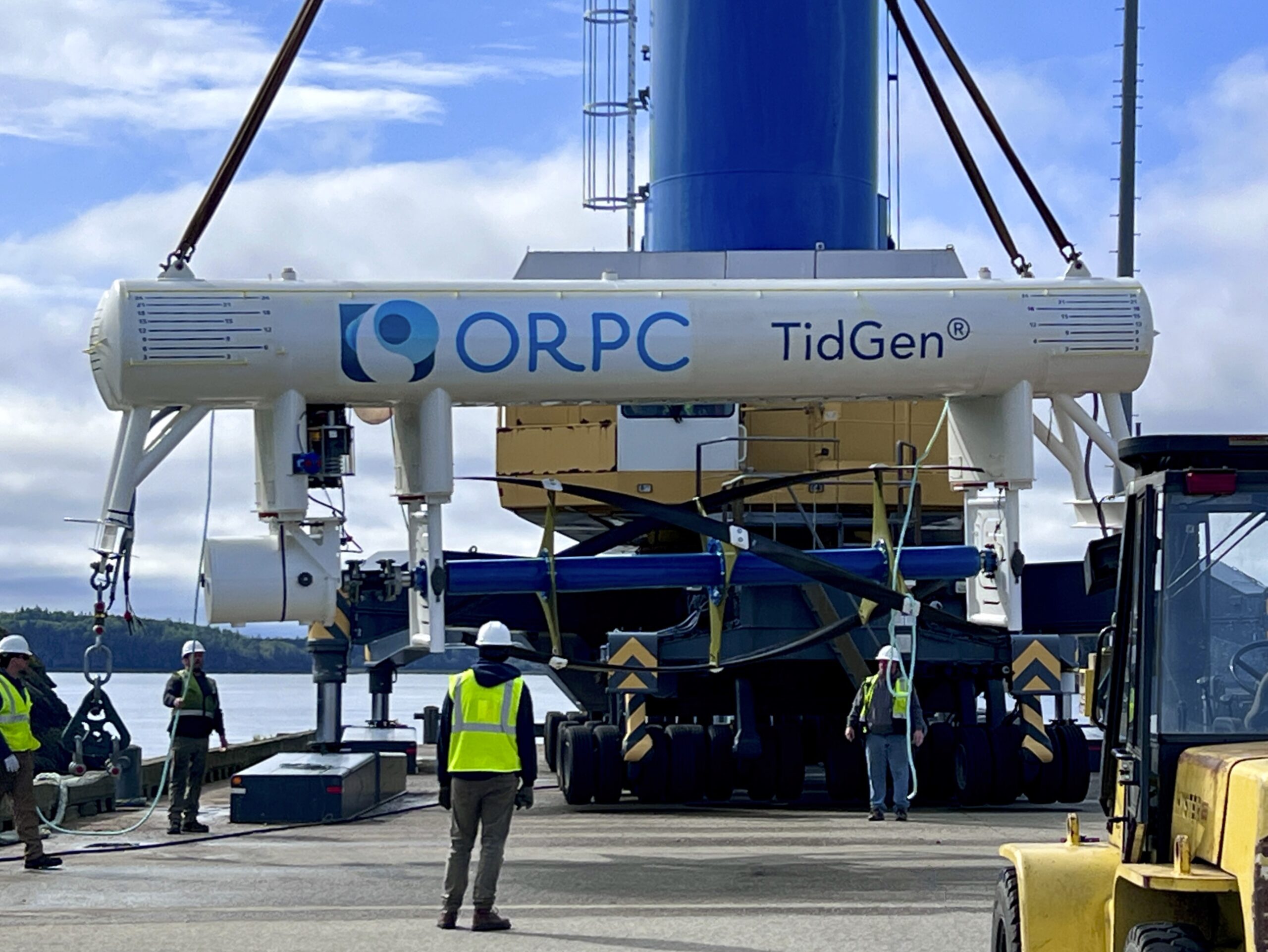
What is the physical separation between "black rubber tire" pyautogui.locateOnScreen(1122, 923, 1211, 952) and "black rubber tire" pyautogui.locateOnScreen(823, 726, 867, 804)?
1369 cm

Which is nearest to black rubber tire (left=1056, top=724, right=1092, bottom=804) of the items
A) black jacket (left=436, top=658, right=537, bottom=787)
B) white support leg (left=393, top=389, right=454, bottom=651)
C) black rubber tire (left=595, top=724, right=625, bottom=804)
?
black rubber tire (left=595, top=724, right=625, bottom=804)

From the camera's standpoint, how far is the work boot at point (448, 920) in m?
10.5

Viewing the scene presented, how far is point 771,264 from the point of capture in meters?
19.7

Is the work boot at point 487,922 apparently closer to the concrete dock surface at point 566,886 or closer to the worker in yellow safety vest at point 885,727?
the concrete dock surface at point 566,886

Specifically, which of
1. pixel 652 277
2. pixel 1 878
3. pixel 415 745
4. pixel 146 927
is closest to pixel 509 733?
pixel 146 927

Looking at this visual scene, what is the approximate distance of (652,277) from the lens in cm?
2002

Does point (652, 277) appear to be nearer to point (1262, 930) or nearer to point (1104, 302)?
point (1104, 302)

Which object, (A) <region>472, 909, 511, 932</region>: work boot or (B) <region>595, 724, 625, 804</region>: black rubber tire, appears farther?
(B) <region>595, 724, 625, 804</region>: black rubber tire

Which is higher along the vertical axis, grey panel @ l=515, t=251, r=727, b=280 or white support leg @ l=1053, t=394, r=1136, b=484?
grey panel @ l=515, t=251, r=727, b=280

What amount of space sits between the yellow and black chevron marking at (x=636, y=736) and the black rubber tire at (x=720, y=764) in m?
0.70

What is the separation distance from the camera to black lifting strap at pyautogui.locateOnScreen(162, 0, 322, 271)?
16203 mm

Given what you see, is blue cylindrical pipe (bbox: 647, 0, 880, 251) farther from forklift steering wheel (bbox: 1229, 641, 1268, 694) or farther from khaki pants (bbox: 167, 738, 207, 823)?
forklift steering wheel (bbox: 1229, 641, 1268, 694)

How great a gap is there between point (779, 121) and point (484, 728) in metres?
13.0

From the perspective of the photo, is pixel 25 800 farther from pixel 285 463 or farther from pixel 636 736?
pixel 636 736
